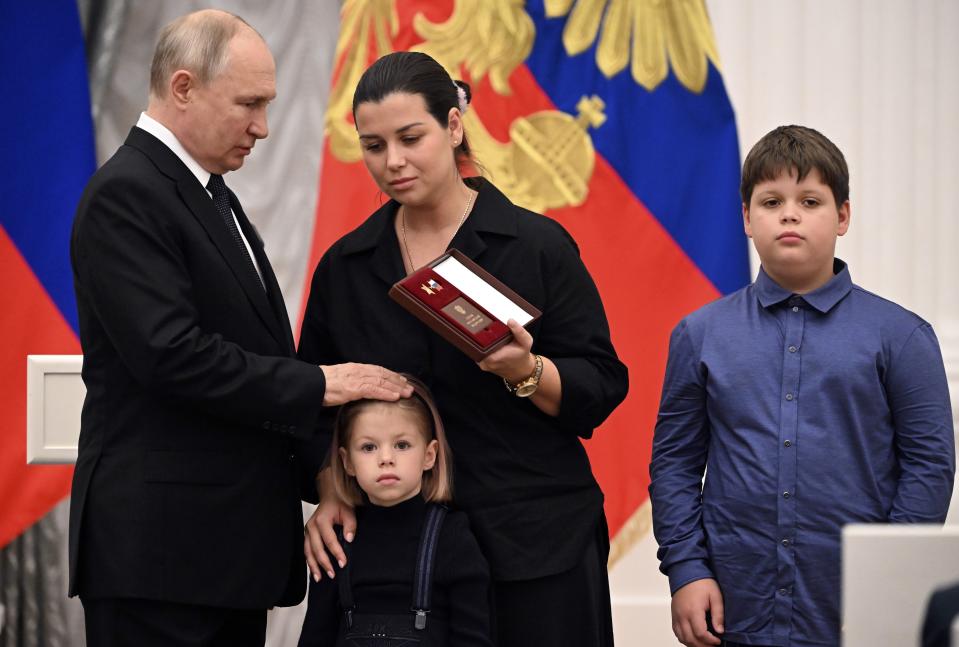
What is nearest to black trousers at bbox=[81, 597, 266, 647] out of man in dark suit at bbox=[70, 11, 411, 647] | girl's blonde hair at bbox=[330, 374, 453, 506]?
man in dark suit at bbox=[70, 11, 411, 647]

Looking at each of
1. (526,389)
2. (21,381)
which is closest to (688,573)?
(526,389)

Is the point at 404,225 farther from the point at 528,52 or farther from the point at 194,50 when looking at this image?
the point at 528,52

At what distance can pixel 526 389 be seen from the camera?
6.59 feet

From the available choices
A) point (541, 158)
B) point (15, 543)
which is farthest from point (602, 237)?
point (15, 543)

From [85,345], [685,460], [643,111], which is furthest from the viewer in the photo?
[643,111]

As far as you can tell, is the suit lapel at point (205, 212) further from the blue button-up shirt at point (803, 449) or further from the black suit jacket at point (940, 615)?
the black suit jacket at point (940, 615)

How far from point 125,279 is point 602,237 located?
6.33 feet

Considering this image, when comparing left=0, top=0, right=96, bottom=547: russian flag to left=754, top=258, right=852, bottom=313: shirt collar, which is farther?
left=0, top=0, right=96, bottom=547: russian flag

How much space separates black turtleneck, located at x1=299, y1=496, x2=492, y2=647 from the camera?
78.5 inches

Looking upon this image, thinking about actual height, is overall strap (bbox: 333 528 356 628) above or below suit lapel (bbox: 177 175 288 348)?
below

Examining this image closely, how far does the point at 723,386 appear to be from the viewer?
82.0 inches

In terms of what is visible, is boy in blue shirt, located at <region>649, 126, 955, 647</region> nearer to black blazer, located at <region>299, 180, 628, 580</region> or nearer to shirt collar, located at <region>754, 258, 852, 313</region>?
shirt collar, located at <region>754, 258, 852, 313</region>

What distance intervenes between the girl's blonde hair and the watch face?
6.7 inches

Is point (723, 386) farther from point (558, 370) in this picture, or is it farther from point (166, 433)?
point (166, 433)
